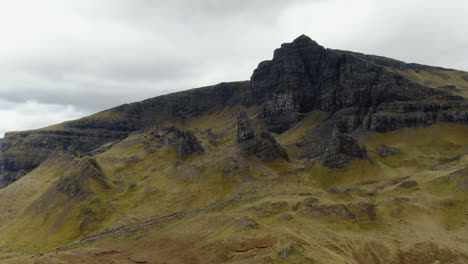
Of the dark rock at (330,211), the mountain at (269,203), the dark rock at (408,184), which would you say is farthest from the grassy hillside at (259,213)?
the dark rock at (408,184)

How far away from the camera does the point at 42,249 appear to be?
342ft

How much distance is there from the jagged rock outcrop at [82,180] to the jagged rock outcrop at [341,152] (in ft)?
324

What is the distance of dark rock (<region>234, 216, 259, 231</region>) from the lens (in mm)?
88750

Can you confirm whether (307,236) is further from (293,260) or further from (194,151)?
(194,151)

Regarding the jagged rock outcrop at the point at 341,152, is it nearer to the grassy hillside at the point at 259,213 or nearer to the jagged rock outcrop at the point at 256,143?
the grassy hillside at the point at 259,213

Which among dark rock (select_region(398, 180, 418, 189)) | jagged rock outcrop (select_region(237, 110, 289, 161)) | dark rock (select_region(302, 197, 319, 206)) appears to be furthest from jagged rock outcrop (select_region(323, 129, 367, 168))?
dark rock (select_region(302, 197, 319, 206))

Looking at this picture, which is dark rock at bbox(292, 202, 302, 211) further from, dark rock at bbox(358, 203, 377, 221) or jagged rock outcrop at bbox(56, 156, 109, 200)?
jagged rock outcrop at bbox(56, 156, 109, 200)

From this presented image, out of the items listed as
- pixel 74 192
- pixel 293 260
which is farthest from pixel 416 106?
pixel 74 192

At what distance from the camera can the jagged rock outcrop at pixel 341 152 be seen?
147000mm

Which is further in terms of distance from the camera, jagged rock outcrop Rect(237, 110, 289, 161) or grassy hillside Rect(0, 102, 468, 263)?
jagged rock outcrop Rect(237, 110, 289, 161)

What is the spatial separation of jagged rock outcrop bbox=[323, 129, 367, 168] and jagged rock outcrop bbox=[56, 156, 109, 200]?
324 feet

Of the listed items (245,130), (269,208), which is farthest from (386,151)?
(269,208)

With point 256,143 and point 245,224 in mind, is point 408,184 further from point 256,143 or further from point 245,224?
point 256,143

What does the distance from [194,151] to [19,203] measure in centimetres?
9039
